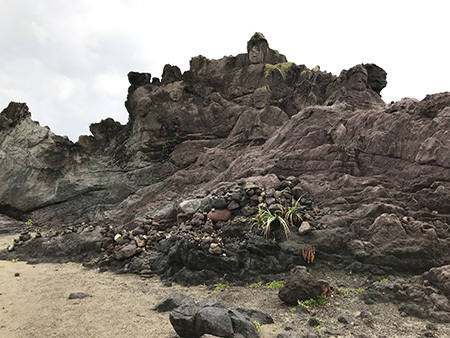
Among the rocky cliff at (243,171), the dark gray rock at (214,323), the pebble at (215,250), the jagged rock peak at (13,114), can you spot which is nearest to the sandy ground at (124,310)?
the dark gray rock at (214,323)

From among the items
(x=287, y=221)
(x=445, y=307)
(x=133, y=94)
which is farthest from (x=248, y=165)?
(x=133, y=94)

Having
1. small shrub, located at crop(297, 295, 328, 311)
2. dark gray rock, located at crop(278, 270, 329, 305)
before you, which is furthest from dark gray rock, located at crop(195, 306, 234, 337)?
small shrub, located at crop(297, 295, 328, 311)

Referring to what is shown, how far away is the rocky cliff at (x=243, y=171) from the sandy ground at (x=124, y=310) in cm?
132

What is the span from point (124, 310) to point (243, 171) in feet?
29.1

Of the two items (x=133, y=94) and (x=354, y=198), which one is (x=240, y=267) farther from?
(x=133, y=94)

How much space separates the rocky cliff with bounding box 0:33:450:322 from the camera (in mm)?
8914

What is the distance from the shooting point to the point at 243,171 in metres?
14.5

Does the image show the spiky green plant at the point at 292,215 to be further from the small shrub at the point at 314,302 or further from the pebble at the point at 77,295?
the pebble at the point at 77,295

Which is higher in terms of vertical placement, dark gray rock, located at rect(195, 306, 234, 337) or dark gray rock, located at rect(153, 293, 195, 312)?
dark gray rock, located at rect(195, 306, 234, 337)

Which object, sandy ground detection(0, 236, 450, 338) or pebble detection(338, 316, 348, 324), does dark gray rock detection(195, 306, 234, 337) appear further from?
pebble detection(338, 316, 348, 324)

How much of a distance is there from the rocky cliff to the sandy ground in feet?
4.35

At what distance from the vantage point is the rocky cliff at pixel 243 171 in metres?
8.91

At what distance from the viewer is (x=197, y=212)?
39.2 ft

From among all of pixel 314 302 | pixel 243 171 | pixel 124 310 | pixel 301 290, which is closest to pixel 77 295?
pixel 124 310
